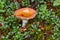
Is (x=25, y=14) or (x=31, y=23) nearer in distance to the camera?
(x=25, y=14)

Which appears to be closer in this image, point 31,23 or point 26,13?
point 26,13

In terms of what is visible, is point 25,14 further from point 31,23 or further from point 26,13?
point 31,23

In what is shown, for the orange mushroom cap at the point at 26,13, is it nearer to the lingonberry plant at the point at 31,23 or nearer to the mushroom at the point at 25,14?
the mushroom at the point at 25,14

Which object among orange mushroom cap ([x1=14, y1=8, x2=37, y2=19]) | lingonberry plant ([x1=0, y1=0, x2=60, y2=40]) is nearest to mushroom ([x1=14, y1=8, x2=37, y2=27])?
orange mushroom cap ([x1=14, y1=8, x2=37, y2=19])

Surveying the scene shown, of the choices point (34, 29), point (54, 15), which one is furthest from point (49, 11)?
point (34, 29)

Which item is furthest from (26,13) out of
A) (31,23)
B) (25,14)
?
(31,23)

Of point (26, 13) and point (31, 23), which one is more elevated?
point (26, 13)

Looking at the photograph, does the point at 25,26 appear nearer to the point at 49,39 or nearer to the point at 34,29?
the point at 34,29

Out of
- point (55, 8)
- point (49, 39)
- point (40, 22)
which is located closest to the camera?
point (49, 39)

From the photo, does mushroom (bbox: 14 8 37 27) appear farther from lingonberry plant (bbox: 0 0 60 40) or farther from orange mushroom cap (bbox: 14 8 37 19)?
lingonberry plant (bbox: 0 0 60 40)
